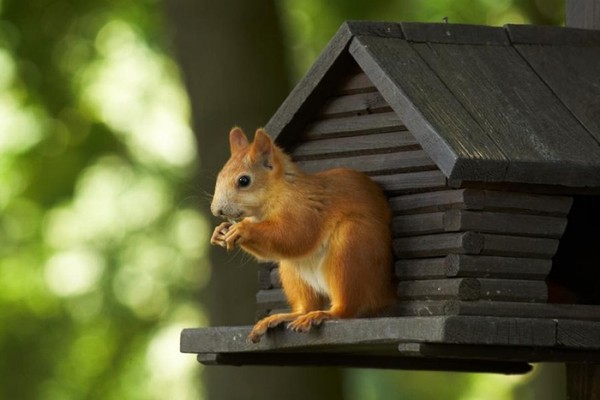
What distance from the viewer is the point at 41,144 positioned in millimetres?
11805

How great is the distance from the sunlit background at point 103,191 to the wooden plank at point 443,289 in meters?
5.73

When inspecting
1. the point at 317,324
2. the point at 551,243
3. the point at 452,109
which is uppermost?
the point at 452,109

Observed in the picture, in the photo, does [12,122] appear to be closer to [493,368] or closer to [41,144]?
[41,144]

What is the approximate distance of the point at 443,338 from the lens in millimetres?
4469

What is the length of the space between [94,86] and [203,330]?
23.8 feet

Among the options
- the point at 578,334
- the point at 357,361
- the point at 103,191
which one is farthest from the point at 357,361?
the point at 103,191

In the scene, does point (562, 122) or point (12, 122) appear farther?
point (12, 122)

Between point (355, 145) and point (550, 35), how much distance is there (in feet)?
2.89

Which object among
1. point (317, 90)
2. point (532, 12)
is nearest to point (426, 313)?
point (317, 90)

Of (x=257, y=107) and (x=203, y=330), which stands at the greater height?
(x=257, y=107)

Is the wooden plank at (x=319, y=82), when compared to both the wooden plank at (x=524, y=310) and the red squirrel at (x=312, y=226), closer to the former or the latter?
the red squirrel at (x=312, y=226)

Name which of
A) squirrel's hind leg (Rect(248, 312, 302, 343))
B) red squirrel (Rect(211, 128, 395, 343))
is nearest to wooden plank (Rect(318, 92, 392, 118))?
red squirrel (Rect(211, 128, 395, 343))

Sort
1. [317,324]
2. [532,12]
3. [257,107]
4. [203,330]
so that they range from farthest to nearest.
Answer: [532,12], [257,107], [203,330], [317,324]

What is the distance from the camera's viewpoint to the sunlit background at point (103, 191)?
36.7ft
